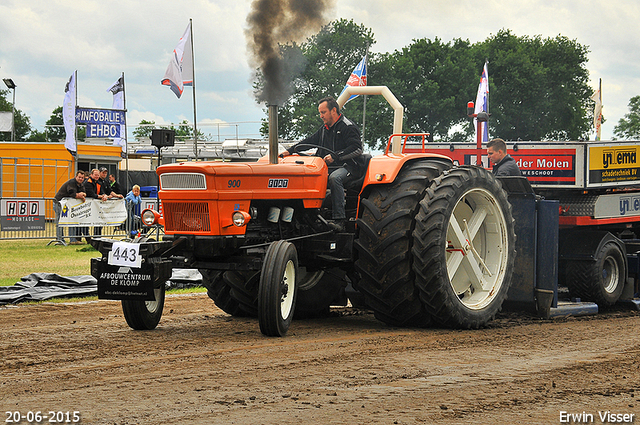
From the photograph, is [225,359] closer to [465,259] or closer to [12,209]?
[465,259]

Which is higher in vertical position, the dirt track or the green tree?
the green tree

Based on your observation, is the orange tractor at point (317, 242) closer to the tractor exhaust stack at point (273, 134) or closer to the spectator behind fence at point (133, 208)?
the tractor exhaust stack at point (273, 134)

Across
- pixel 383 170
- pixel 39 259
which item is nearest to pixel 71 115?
pixel 39 259

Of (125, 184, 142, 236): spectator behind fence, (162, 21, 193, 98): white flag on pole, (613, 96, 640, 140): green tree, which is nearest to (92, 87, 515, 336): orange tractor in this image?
(125, 184, 142, 236): spectator behind fence

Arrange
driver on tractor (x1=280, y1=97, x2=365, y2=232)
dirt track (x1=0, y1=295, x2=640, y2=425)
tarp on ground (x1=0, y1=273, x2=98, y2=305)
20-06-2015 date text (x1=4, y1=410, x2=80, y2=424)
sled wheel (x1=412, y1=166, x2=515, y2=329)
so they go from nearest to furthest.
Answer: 20-06-2015 date text (x1=4, y1=410, x2=80, y2=424), dirt track (x1=0, y1=295, x2=640, y2=425), sled wheel (x1=412, y1=166, x2=515, y2=329), driver on tractor (x1=280, y1=97, x2=365, y2=232), tarp on ground (x1=0, y1=273, x2=98, y2=305)

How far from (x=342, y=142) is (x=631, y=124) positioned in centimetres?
7121

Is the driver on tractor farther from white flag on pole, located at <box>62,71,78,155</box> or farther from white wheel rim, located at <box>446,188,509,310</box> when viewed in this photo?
white flag on pole, located at <box>62,71,78,155</box>

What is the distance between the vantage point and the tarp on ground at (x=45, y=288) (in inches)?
328

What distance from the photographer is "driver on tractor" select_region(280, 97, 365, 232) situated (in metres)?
6.35

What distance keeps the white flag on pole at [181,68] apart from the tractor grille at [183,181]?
51.3ft

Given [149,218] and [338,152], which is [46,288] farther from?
[338,152]

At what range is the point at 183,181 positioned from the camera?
575 cm

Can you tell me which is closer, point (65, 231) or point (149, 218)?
point (149, 218)

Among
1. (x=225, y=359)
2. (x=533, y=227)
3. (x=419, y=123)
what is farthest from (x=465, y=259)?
(x=419, y=123)
